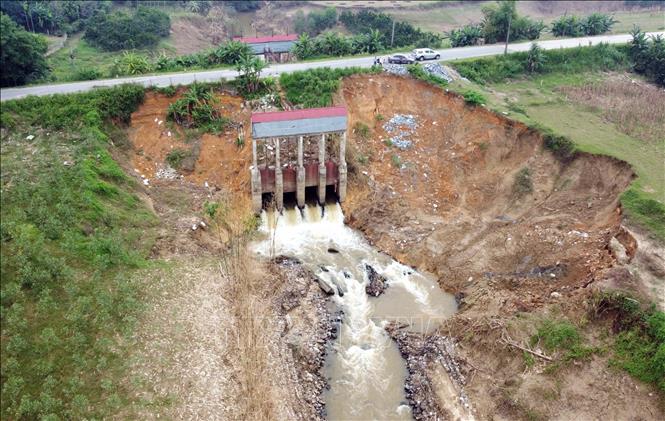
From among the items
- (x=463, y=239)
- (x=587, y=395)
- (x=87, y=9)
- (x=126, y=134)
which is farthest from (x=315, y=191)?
(x=87, y=9)

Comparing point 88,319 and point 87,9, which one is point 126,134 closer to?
point 88,319

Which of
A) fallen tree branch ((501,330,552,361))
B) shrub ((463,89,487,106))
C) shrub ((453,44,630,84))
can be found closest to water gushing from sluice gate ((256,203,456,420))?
fallen tree branch ((501,330,552,361))

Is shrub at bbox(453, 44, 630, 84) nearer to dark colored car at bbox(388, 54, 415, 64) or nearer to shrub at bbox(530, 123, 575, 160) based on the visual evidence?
dark colored car at bbox(388, 54, 415, 64)

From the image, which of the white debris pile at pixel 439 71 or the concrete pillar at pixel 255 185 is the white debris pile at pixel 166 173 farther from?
the white debris pile at pixel 439 71

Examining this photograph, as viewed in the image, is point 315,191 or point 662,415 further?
point 315,191

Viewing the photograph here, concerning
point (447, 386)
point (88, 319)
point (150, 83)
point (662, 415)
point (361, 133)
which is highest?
point (150, 83)
